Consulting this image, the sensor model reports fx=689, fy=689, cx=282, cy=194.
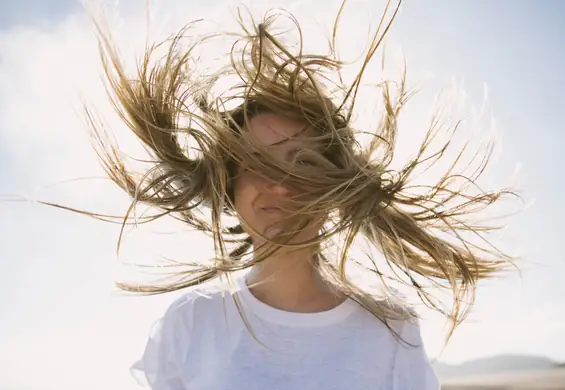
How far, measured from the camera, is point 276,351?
89.0 inches

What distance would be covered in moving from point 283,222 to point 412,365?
2.13ft

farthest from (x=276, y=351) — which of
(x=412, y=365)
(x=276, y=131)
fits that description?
(x=276, y=131)

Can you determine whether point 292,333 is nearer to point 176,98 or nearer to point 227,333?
point 227,333

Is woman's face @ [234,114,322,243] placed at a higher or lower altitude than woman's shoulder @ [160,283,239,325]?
higher

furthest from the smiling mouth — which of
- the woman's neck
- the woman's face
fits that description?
the woman's neck

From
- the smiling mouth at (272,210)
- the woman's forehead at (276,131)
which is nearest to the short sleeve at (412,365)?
the smiling mouth at (272,210)

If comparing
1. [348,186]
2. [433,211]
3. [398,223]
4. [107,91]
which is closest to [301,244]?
→ [348,186]

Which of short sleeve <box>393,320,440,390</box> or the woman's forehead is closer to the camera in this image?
short sleeve <box>393,320,440,390</box>

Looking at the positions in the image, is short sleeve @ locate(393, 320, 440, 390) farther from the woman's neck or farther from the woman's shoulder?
the woman's shoulder

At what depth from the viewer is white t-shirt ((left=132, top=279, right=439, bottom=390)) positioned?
7.27 ft

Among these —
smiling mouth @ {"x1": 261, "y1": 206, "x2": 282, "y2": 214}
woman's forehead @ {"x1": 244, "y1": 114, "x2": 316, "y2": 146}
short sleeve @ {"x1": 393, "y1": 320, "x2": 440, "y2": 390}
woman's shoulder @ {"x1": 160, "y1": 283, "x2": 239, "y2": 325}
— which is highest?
woman's forehead @ {"x1": 244, "y1": 114, "x2": 316, "y2": 146}

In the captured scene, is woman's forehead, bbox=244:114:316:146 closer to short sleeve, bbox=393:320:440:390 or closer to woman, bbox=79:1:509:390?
woman, bbox=79:1:509:390

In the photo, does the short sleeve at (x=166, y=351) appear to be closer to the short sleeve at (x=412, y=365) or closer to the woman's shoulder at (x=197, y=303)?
the woman's shoulder at (x=197, y=303)

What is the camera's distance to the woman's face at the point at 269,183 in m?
2.36
